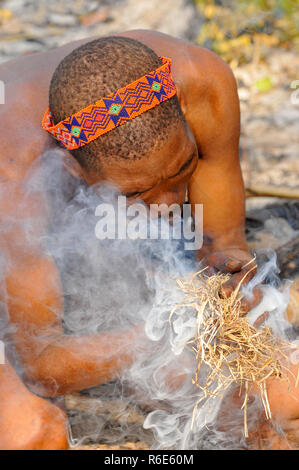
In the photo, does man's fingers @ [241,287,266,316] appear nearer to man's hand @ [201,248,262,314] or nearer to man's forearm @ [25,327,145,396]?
man's hand @ [201,248,262,314]

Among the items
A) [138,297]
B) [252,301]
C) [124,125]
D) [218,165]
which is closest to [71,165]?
[124,125]

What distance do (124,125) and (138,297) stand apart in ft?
2.66

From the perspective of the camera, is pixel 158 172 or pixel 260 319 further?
pixel 260 319

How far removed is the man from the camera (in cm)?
169

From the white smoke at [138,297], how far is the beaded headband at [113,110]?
0.54ft

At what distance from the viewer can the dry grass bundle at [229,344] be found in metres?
1.71

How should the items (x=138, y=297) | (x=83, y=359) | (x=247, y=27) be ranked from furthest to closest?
(x=247, y=27) < (x=138, y=297) < (x=83, y=359)

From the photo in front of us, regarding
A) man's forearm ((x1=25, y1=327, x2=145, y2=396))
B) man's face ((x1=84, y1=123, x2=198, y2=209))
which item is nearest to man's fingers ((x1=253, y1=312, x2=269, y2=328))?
man's forearm ((x1=25, y1=327, x2=145, y2=396))

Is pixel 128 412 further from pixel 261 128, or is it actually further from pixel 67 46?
pixel 261 128

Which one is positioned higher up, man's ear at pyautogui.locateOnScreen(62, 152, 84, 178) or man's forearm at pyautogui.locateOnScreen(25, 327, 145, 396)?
man's ear at pyautogui.locateOnScreen(62, 152, 84, 178)

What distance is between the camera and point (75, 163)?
1881mm

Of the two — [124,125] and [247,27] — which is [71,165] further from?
[247,27]

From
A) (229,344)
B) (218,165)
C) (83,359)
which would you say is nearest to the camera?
(229,344)

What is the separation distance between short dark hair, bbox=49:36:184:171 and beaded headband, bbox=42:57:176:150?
16mm
